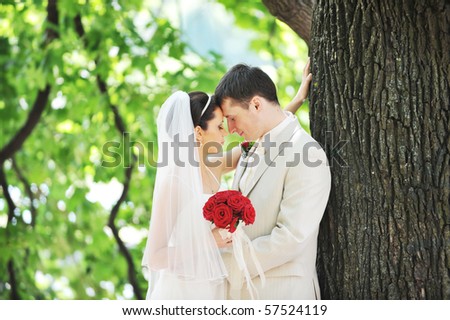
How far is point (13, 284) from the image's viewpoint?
27.3 ft

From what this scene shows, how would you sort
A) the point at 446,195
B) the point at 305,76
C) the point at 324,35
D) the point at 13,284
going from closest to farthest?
the point at 446,195
the point at 324,35
the point at 305,76
the point at 13,284

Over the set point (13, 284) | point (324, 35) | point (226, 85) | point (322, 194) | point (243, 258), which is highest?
point (324, 35)

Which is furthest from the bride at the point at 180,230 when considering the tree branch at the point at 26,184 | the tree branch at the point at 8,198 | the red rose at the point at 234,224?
the tree branch at the point at 26,184

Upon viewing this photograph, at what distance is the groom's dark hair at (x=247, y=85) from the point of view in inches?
162

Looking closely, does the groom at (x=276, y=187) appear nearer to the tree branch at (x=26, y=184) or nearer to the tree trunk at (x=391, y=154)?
the tree trunk at (x=391, y=154)

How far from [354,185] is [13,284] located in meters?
5.62

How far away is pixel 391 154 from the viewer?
3.77 m

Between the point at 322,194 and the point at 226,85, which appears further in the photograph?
the point at 226,85

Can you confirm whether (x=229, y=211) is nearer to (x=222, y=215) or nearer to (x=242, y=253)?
(x=222, y=215)

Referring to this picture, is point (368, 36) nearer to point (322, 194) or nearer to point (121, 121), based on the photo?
point (322, 194)

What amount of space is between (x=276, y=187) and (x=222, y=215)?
46cm

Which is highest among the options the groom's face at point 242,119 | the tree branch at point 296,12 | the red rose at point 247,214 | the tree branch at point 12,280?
the tree branch at point 296,12


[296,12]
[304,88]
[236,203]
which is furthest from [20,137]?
[236,203]

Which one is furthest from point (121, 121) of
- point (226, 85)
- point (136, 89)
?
point (226, 85)
